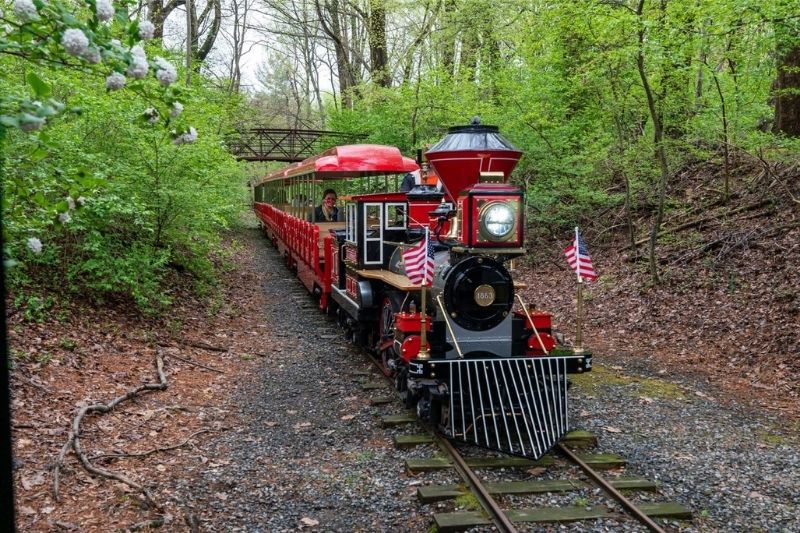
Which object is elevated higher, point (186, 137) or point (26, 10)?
point (26, 10)

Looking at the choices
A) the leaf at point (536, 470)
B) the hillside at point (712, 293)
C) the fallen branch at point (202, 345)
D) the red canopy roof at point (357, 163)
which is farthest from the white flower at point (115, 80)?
the red canopy roof at point (357, 163)

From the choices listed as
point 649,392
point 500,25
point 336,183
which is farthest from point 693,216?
point 500,25

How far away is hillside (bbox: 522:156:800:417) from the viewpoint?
8672 millimetres

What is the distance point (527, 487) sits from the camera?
5.13m

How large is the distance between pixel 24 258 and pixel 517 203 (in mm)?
6669

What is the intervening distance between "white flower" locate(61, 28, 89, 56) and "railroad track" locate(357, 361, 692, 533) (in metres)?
3.74

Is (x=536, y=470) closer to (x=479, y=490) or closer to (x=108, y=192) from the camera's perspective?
(x=479, y=490)

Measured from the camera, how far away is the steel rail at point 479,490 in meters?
4.48

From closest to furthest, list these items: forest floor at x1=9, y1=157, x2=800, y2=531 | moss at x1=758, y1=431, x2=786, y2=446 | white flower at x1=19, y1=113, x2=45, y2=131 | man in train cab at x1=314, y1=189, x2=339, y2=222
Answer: white flower at x1=19, y1=113, x2=45, y2=131 → forest floor at x1=9, y1=157, x2=800, y2=531 → moss at x1=758, y1=431, x2=786, y2=446 → man in train cab at x1=314, y1=189, x2=339, y2=222

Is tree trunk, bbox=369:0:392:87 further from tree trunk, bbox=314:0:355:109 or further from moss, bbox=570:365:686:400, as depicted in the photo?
moss, bbox=570:365:686:400

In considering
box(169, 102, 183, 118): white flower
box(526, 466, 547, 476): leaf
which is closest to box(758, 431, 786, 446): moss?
box(526, 466, 547, 476): leaf

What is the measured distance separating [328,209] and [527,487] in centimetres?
970

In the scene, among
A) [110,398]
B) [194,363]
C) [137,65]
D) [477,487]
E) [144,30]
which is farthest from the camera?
[194,363]

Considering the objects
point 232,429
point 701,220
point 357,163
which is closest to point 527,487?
point 232,429
